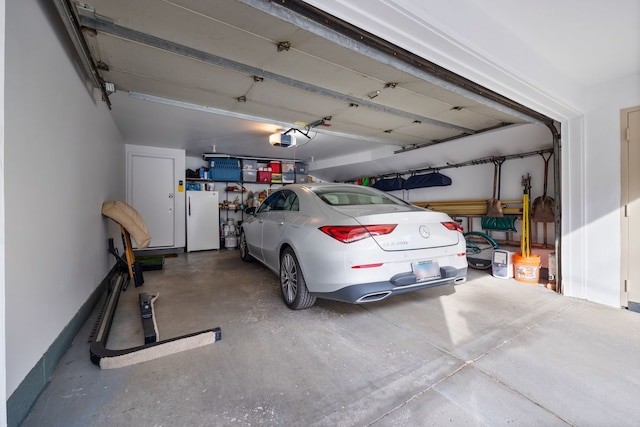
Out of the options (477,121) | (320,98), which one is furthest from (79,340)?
(477,121)

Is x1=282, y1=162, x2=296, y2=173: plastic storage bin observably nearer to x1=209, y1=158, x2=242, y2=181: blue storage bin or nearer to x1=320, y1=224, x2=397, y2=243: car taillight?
x1=209, y1=158, x2=242, y2=181: blue storage bin

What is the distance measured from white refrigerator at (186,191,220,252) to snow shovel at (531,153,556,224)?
656 cm

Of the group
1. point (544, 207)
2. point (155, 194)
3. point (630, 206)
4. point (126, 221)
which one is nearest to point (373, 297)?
point (630, 206)

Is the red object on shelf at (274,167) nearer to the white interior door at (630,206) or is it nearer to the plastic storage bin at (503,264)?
the plastic storage bin at (503,264)

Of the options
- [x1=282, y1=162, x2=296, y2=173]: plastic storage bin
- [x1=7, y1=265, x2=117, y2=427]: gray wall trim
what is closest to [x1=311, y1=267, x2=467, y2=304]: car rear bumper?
[x1=7, y1=265, x2=117, y2=427]: gray wall trim

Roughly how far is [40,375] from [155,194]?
5.28m

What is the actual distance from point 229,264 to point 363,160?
Answer: 159 inches

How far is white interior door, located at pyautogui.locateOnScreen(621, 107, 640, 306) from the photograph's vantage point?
2.70 m

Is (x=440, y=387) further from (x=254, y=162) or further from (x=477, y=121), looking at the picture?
(x=254, y=162)

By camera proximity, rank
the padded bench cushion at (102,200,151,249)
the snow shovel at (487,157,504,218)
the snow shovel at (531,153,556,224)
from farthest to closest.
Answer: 1. the snow shovel at (487,157,504,218)
2. the snow shovel at (531,153,556,224)
3. the padded bench cushion at (102,200,151,249)

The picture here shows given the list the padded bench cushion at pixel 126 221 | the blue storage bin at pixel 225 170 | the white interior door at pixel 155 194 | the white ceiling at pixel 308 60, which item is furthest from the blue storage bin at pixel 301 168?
the padded bench cushion at pixel 126 221

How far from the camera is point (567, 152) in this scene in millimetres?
3188

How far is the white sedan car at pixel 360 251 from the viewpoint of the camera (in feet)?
6.97

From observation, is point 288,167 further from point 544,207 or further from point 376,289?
point 376,289
